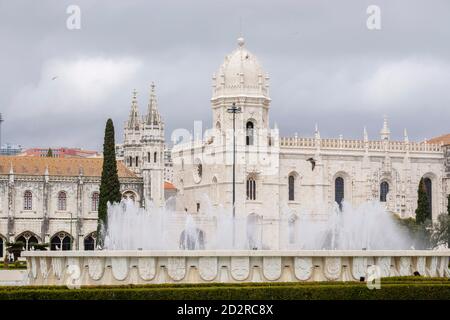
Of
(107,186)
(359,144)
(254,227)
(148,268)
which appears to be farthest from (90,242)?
(148,268)

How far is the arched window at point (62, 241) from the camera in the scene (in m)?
76.3

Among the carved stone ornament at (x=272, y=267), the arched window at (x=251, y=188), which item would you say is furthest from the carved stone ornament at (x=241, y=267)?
the arched window at (x=251, y=188)

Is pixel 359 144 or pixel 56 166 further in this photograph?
pixel 359 144

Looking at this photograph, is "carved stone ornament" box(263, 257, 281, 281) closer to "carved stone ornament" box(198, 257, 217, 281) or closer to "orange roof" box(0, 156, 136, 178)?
"carved stone ornament" box(198, 257, 217, 281)

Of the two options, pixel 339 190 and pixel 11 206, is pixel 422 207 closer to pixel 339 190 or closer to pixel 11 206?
pixel 339 190

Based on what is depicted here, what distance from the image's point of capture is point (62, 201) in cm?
7738

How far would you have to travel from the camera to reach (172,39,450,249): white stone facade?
3034 inches

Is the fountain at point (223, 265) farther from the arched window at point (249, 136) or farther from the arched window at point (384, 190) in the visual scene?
the arched window at point (384, 190)

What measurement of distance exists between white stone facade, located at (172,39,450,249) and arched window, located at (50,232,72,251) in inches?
387

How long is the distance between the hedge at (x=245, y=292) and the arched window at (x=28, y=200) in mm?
48176

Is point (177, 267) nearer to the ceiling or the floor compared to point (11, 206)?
nearer to the floor

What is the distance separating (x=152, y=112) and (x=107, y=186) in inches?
547
